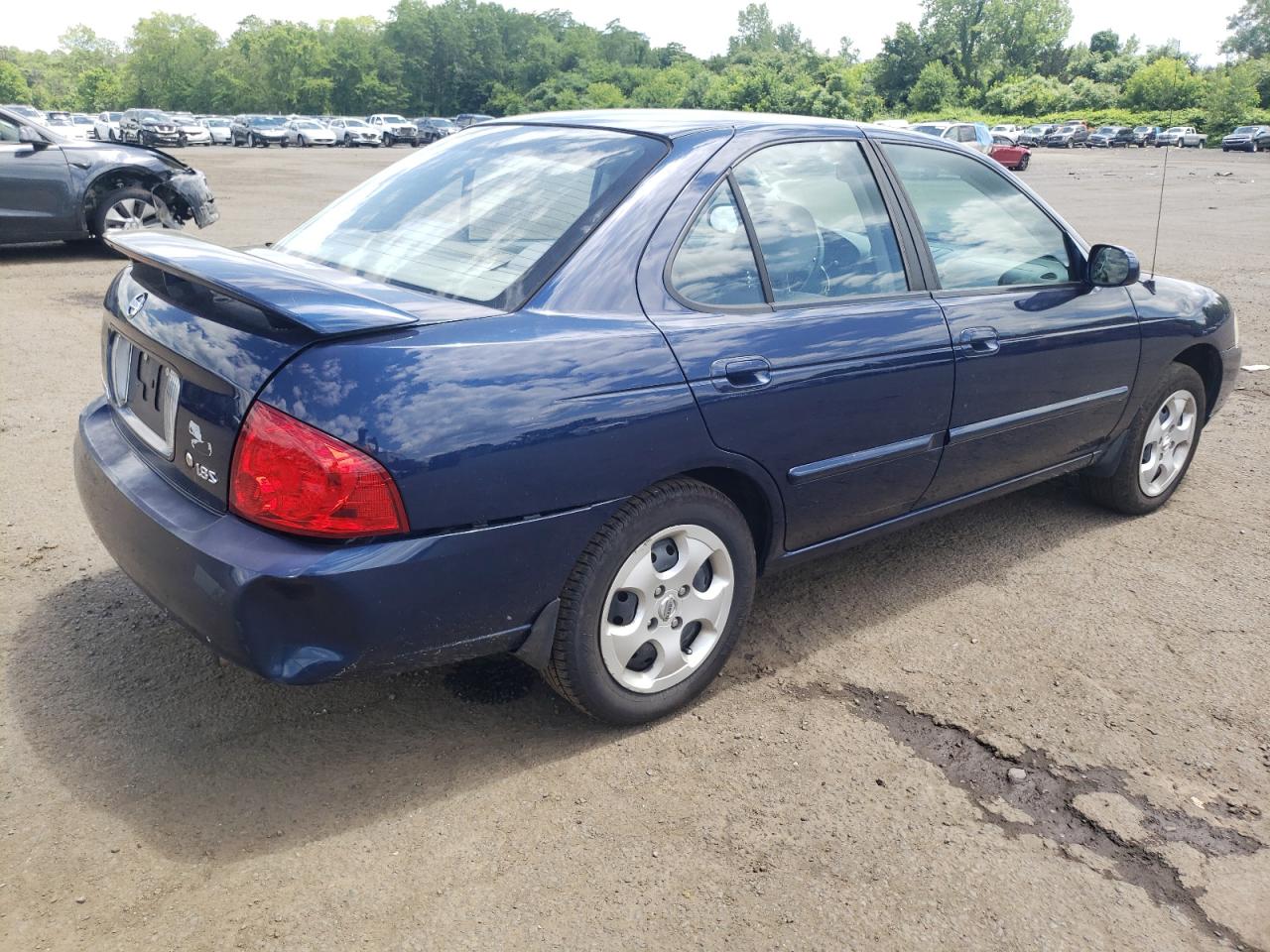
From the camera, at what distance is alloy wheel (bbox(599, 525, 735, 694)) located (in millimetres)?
2908

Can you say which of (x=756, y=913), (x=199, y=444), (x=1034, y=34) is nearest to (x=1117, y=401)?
(x=756, y=913)

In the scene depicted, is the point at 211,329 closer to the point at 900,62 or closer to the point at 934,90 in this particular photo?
the point at 934,90

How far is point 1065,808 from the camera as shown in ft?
9.14

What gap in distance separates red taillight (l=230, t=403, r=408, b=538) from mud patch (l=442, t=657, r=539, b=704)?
93 centimetres

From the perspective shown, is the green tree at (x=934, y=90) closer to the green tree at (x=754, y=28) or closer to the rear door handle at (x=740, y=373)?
the green tree at (x=754, y=28)

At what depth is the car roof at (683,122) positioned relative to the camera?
3.29m

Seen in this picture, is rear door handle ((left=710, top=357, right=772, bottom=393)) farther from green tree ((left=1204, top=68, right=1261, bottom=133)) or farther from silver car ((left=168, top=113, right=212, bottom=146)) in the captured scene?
green tree ((left=1204, top=68, right=1261, bottom=133))

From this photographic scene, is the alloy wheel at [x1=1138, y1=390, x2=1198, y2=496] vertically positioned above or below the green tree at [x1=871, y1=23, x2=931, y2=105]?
below

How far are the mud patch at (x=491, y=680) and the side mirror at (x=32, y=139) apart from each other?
947 centimetres

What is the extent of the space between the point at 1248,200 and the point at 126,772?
25289 mm

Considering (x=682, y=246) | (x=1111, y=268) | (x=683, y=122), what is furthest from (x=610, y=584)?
(x=1111, y=268)

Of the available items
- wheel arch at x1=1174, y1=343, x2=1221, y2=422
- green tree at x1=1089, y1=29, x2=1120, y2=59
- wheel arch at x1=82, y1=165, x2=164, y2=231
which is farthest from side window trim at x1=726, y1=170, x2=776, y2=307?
green tree at x1=1089, y1=29, x2=1120, y2=59

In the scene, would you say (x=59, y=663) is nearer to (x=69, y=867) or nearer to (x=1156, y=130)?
(x=69, y=867)

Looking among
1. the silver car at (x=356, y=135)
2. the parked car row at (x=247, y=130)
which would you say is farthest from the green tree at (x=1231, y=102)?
the silver car at (x=356, y=135)
